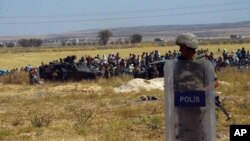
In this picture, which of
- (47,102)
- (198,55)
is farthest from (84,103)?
(198,55)

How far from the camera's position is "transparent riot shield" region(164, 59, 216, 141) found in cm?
440

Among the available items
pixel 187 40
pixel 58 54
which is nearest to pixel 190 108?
pixel 187 40

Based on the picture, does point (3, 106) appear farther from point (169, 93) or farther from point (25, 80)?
point (169, 93)

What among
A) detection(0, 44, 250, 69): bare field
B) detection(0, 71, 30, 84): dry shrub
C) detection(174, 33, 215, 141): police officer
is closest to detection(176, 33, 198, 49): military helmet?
detection(174, 33, 215, 141): police officer

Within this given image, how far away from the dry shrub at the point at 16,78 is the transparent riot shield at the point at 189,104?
33.1 m

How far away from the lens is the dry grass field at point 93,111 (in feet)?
44.6

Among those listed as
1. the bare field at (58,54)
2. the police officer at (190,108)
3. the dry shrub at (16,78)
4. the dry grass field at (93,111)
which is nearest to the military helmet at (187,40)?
the police officer at (190,108)

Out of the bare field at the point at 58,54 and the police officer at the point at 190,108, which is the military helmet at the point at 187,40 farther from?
the bare field at the point at 58,54

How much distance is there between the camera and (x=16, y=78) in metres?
37.6

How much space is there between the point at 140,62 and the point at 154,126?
21626 millimetres

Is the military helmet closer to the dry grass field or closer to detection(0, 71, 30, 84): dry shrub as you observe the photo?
the dry grass field

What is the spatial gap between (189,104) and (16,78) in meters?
34.0

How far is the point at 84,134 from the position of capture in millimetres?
13227

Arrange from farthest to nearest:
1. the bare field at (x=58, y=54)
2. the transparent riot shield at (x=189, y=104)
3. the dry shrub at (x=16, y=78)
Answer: the bare field at (x=58, y=54) < the dry shrub at (x=16, y=78) < the transparent riot shield at (x=189, y=104)
